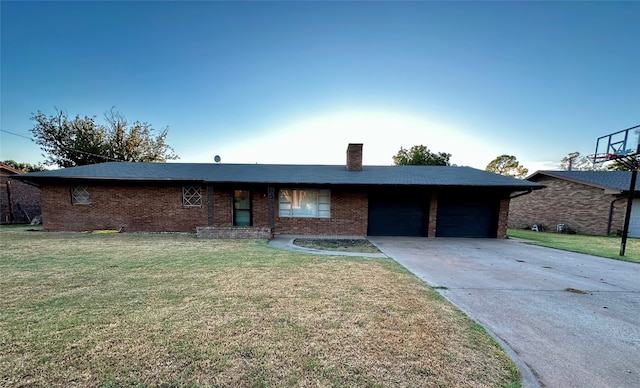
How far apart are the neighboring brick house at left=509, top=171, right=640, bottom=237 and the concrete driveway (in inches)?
394

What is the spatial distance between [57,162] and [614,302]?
1480 inches

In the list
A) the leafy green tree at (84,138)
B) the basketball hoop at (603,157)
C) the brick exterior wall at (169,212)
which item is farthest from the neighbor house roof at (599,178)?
the leafy green tree at (84,138)

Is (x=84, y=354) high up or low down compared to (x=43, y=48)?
down

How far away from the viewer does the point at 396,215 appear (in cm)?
1095

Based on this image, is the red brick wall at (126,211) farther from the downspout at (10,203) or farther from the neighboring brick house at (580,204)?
the neighboring brick house at (580,204)

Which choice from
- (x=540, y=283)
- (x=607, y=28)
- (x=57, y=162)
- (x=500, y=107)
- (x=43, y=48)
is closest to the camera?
(x=540, y=283)

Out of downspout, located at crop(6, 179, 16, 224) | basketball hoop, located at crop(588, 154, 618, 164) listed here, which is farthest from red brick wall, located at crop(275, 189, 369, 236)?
downspout, located at crop(6, 179, 16, 224)

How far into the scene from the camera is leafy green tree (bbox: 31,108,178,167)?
72.2 feet

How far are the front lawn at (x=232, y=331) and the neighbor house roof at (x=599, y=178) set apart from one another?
17.0m

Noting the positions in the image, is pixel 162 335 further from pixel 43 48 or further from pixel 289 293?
pixel 43 48

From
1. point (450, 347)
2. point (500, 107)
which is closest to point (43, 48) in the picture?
point (450, 347)

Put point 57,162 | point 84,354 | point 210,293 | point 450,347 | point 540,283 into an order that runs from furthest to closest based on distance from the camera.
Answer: point 57,162, point 540,283, point 210,293, point 450,347, point 84,354

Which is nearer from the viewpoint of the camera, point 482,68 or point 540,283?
point 540,283

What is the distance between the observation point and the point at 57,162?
23.1 meters
